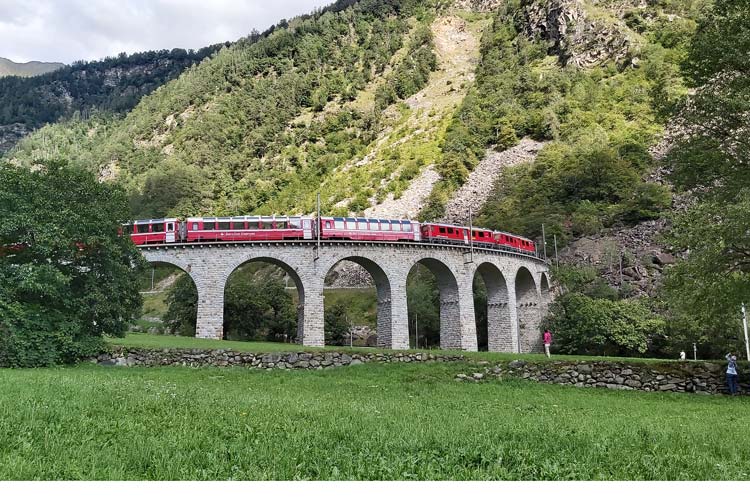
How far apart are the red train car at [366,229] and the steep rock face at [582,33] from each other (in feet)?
244

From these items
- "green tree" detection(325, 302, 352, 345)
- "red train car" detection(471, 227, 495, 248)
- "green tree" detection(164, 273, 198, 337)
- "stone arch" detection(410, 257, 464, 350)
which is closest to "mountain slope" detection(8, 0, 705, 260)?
"red train car" detection(471, 227, 495, 248)

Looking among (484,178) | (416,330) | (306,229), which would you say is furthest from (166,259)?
(484,178)

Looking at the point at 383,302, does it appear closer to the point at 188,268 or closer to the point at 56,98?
the point at 188,268

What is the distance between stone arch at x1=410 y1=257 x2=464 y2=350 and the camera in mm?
38531

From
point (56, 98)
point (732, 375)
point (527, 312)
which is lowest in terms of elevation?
point (732, 375)

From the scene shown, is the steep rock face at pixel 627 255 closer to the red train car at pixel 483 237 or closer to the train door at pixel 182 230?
the red train car at pixel 483 237

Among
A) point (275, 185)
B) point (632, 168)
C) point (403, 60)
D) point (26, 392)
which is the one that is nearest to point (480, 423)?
point (26, 392)

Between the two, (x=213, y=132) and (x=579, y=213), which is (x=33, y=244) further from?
(x=213, y=132)

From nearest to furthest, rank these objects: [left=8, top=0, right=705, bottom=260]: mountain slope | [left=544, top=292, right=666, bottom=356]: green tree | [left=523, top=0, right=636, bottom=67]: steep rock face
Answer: [left=544, top=292, right=666, bottom=356]: green tree, [left=8, top=0, right=705, bottom=260]: mountain slope, [left=523, top=0, right=636, bottom=67]: steep rock face

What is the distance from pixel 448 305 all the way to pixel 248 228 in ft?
53.3

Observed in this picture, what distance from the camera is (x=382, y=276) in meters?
36.4

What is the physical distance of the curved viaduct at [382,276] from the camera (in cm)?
3309

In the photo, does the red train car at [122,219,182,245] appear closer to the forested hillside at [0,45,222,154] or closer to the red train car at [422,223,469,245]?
the red train car at [422,223,469,245]

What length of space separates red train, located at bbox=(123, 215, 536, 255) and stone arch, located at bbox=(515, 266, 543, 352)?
448 inches
